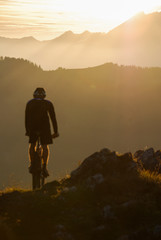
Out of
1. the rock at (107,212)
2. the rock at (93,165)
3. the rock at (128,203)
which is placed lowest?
the rock at (107,212)

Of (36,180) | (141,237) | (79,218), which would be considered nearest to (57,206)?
(79,218)

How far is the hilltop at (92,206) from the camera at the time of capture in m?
7.02

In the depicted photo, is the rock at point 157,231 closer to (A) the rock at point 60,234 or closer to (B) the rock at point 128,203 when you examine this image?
(B) the rock at point 128,203

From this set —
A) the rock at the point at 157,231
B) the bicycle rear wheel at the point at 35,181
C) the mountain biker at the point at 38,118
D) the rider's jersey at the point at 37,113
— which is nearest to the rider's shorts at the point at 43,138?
the mountain biker at the point at 38,118

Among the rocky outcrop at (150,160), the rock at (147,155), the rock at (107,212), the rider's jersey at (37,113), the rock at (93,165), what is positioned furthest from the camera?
the rock at (147,155)

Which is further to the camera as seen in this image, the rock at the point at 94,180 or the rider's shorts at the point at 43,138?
the rider's shorts at the point at 43,138

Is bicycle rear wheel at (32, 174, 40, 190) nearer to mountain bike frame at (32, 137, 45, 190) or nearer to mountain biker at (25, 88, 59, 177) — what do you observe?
mountain bike frame at (32, 137, 45, 190)

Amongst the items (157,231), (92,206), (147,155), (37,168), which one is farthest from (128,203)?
(147,155)

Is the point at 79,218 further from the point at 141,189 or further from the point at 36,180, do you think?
the point at 36,180

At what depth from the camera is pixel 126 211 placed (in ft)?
26.3

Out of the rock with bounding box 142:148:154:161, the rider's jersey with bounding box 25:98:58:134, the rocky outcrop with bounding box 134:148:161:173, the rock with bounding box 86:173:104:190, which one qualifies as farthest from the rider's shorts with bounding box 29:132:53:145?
the rock with bounding box 142:148:154:161

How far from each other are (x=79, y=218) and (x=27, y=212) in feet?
3.64

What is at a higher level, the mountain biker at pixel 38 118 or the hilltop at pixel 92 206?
the mountain biker at pixel 38 118

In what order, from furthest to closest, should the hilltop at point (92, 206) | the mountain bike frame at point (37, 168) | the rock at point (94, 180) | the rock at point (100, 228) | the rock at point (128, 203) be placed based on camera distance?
1. the mountain bike frame at point (37, 168)
2. the rock at point (94, 180)
3. the rock at point (128, 203)
4. the rock at point (100, 228)
5. the hilltop at point (92, 206)
